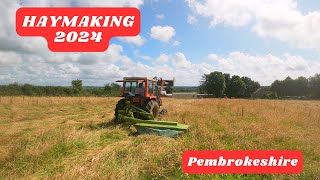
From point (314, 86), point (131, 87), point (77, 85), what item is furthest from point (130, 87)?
point (314, 86)

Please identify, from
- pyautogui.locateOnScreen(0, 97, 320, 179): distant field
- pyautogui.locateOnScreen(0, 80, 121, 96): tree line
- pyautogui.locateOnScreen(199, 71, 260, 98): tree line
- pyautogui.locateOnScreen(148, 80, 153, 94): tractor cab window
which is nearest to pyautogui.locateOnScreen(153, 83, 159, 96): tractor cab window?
pyautogui.locateOnScreen(148, 80, 153, 94): tractor cab window

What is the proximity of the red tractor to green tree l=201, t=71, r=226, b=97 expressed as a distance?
202 feet

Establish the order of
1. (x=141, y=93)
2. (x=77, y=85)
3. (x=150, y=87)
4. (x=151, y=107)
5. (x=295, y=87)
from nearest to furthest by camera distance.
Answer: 1. (x=151, y=107)
2. (x=141, y=93)
3. (x=150, y=87)
4. (x=77, y=85)
5. (x=295, y=87)

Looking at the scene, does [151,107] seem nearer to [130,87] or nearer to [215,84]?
[130,87]

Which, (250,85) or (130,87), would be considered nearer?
(130,87)

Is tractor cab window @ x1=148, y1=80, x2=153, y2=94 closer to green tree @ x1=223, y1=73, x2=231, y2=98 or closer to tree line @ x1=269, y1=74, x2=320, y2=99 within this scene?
green tree @ x1=223, y1=73, x2=231, y2=98

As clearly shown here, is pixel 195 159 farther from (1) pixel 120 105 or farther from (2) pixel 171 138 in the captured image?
(1) pixel 120 105

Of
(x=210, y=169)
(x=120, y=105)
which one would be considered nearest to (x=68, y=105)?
(x=120, y=105)

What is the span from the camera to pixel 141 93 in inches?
488

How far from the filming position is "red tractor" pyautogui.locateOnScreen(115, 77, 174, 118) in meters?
12.1

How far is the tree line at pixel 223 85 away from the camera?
73.2 m

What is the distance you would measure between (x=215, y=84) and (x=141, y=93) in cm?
6267

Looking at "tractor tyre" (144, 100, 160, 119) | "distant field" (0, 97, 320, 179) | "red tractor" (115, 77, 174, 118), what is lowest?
"distant field" (0, 97, 320, 179)

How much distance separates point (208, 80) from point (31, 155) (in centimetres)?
7030
